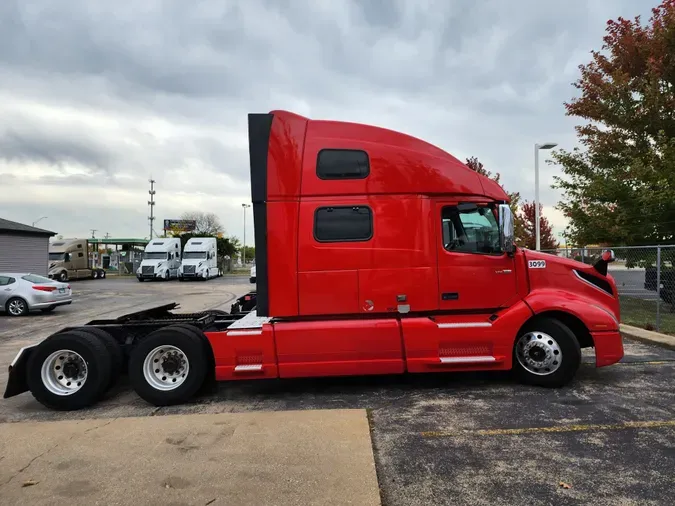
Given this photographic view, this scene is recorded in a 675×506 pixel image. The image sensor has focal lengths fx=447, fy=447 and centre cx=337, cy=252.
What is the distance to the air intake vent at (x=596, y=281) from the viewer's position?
5.88 meters

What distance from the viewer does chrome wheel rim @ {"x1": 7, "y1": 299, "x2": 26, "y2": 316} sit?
47.5ft

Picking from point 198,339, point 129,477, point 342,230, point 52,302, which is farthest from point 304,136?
point 52,302

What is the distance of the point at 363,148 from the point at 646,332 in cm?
762

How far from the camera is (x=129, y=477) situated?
3.57 m

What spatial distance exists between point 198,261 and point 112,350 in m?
29.9

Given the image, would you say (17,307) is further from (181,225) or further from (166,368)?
(181,225)

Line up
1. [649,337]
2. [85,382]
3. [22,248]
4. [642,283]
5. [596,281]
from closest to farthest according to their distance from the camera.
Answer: [85,382], [596,281], [649,337], [642,283], [22,248]

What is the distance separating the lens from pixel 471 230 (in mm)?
5586

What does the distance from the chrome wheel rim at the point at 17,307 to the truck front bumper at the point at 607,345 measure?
16059mm

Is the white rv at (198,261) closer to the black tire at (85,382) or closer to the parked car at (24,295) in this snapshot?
the parked car at (24,295)

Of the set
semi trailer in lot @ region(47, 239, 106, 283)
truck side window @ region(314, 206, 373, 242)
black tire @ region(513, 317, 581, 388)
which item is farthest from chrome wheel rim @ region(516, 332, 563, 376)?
semi trailer in lot @ region(47, 239, 106, 283)

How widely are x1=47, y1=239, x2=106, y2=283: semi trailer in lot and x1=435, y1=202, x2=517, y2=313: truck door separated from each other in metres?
35.0

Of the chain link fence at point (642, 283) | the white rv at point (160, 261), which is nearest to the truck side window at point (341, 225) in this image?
the chain link fence at point (642, 283)

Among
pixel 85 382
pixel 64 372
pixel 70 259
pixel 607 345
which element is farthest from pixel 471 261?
pixel 70 259
